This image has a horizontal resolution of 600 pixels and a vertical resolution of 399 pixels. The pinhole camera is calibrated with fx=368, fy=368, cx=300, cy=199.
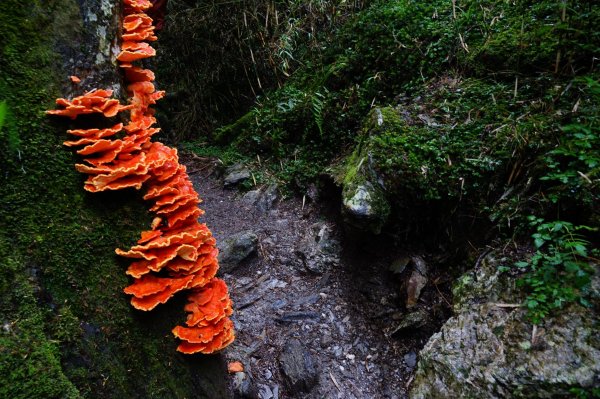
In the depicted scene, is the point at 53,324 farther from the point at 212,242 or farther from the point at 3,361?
the point at 212,242

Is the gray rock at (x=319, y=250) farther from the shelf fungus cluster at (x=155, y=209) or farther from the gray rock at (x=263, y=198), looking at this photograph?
the shelf fungus cluster at (x=155, y=209)

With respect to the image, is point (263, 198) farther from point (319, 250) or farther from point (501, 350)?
point (501, 350)

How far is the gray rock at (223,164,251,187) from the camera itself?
6307mm

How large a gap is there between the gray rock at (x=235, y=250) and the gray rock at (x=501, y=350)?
2.55 metres

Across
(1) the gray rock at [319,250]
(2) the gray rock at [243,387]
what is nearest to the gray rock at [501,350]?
(2) the gray rock at [243,387]

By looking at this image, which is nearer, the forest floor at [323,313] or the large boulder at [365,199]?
the forest floor at [323,313]

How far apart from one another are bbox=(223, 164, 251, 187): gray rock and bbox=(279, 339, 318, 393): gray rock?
126 inches

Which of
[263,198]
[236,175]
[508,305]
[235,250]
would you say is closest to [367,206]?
[508,305]

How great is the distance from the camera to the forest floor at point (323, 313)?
3582mm

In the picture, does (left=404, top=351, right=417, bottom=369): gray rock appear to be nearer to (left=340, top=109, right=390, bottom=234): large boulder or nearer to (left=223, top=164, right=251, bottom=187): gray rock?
(left=340, top=109, right=390, bottom=234): large boulder

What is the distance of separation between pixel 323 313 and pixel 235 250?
4.73 feet

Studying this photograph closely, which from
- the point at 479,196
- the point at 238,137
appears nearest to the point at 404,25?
the point at 479,196

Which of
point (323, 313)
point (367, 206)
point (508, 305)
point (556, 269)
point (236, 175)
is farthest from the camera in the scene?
point (236, 175)

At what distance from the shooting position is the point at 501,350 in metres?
2.71
